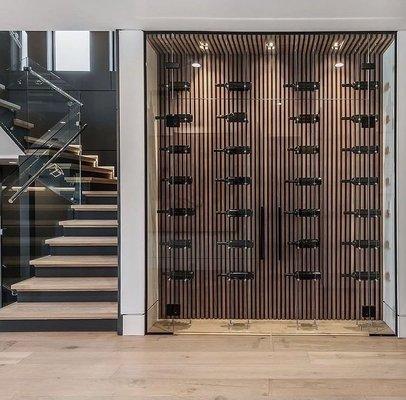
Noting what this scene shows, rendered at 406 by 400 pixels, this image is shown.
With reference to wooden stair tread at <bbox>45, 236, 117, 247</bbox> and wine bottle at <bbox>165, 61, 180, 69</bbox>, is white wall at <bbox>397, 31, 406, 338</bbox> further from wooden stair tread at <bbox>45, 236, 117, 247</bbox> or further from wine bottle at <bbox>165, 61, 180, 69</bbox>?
wooden stair tread at <bbox>45, 236, 117, 247</bbox>

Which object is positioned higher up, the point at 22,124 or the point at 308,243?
the point at 22,124

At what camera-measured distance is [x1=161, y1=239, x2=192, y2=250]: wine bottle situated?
433cm

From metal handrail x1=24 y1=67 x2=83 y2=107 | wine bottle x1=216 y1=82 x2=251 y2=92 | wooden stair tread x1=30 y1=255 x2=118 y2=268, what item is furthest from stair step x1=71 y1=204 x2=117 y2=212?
wine bottle x1=216 y1=82 x2=251 y2=92

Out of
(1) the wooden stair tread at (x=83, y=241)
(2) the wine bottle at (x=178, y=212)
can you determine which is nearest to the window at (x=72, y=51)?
(1) the wooden stair tread at (x=83, y=241)

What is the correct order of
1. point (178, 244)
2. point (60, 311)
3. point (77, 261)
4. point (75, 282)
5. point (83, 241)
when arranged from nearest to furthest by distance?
point (60, 311) → point (178, 244) → point (75, 282) → point (77, 261) → point (83, 241)

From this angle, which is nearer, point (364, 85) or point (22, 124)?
point (364, 85)

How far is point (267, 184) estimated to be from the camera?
450 centimetres

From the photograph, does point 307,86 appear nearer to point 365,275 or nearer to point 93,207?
point 365,275

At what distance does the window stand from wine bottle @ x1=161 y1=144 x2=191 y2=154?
4.62 m

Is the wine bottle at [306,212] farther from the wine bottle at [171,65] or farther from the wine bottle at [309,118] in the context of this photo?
the wine bottle at [171,65]

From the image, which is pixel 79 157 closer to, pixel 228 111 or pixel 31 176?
pixel 31 176

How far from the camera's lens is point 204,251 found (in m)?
4.38

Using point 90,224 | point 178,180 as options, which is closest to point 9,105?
point 90,224

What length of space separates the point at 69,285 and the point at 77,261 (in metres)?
0.40
